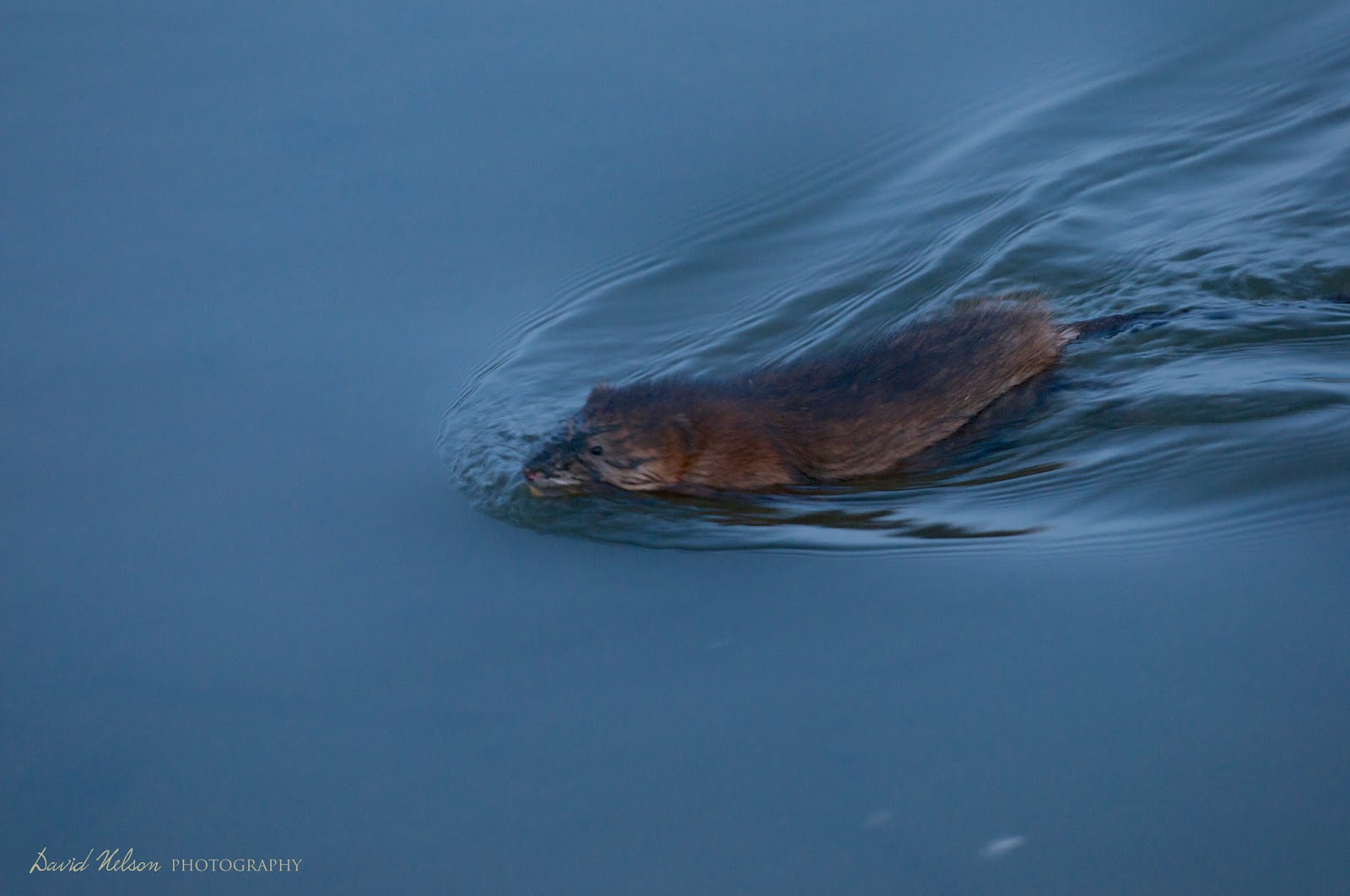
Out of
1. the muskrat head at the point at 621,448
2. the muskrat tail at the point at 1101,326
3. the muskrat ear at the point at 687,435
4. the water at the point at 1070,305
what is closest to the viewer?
the water at the point at 1070,305

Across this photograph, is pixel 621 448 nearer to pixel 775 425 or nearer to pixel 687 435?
pixel 687 435

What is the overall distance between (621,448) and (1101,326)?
2.40 metres

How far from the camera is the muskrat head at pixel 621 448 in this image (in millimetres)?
5125

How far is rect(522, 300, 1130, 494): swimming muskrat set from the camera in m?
5.18

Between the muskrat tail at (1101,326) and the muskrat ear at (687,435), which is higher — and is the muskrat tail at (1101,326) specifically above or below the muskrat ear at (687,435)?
above

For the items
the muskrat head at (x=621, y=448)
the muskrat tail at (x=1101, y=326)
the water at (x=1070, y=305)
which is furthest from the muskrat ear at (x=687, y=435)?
the muskrat tail at (x=1101, y=326)

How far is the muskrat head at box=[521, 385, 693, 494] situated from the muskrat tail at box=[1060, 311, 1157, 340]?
196 cm

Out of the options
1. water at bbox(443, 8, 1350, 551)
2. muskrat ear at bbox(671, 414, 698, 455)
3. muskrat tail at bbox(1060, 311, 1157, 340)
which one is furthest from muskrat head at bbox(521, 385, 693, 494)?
muskrat tail at bbox(1060, 311, 1157, 340)

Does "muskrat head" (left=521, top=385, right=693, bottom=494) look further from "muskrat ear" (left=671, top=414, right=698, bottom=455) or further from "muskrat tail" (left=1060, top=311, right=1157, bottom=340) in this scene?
"muskrat tail" (left=1060, top=311, right=1157, bottom=340)

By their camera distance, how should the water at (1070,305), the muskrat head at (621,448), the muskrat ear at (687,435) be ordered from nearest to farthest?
the water at (1070,305) < the muskrat head at (621,448) < the muskrat ear at (687,435)

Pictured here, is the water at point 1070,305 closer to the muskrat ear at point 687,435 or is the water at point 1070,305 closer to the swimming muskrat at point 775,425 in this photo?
the swimming muskrat at point 775,425

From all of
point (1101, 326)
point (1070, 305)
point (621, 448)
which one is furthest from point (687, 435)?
point (1070, 305)

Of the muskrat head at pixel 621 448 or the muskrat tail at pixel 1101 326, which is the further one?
the muskrat tail at pixel 1101 326

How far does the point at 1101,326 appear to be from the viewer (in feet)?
20.2
